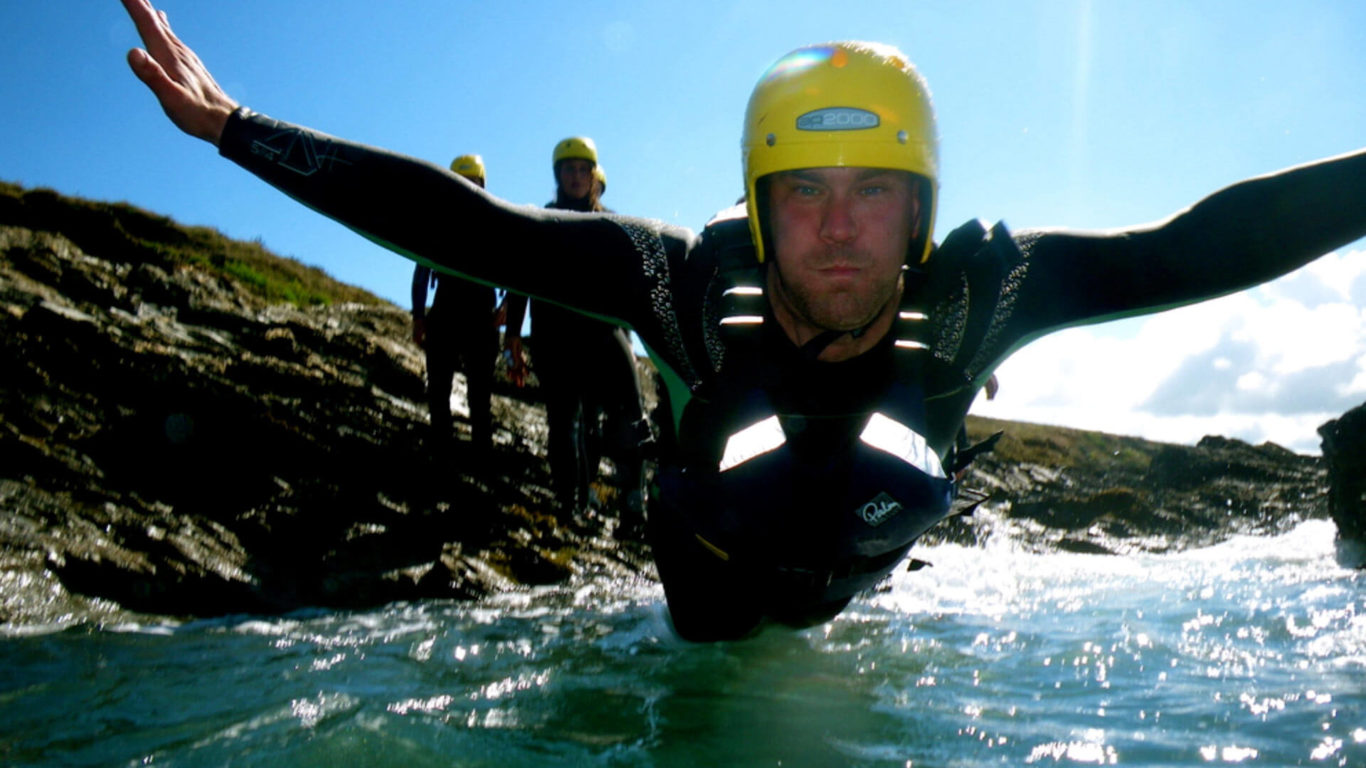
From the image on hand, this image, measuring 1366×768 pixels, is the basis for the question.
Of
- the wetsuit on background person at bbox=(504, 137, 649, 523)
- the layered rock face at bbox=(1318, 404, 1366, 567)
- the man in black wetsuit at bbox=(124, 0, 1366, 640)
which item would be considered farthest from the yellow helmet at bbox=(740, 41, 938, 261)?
the layered rock face at bbox=(1318, 404, 1366, 567)

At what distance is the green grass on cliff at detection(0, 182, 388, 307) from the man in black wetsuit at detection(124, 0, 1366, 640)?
10.5 meters

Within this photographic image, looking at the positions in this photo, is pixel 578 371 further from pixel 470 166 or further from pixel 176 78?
pixel 176 78

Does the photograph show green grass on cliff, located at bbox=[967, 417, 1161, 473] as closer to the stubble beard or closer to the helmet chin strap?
the stubble beard

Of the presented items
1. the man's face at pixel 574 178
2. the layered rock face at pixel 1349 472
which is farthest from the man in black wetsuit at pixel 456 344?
the layered rock face at pixel 1349 472

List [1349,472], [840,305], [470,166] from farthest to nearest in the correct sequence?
[1349,472]
[470,166]
[840,305]

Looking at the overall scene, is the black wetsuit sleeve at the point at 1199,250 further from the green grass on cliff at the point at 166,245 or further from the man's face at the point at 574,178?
the green grass on cliff at the point at 166,245

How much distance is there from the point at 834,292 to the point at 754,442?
2.62 ft

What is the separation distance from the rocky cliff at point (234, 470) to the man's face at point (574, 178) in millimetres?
2898

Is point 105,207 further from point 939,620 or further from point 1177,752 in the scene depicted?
point 1177,752

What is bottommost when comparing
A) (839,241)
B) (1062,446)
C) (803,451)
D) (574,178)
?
(803,451)

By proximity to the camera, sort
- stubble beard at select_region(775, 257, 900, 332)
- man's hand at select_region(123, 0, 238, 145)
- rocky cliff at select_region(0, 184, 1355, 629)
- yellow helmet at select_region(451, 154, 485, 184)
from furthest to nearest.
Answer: yellow helmet at select_region(451, 154, 485, 184) < rocky cliff at select_region(0, 184, 1355, 629) < stubble beard at select_region(775, 257, 900, 332) < man's hand at select_region(123, 0, 238, 145)

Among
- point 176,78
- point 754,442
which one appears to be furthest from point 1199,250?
point 176,78

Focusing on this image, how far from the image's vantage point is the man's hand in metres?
3.24

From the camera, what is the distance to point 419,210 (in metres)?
3.35
